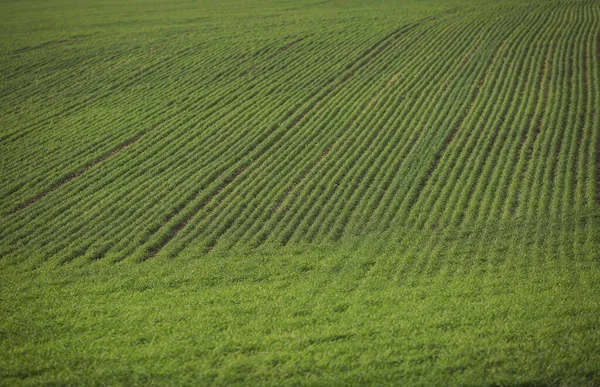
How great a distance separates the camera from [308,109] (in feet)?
107

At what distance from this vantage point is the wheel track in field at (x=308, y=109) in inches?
821

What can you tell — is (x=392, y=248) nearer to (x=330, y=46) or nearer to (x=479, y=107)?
(x=479, y=107)

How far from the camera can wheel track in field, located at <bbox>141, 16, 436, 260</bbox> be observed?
68.4ft

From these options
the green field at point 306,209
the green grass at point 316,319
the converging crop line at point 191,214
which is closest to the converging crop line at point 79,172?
the green field at point 306,209

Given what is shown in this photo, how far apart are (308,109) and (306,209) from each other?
12.3 meters

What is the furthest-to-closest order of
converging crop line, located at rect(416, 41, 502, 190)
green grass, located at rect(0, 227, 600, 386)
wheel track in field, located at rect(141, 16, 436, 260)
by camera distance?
converging crop line, located at rect(416, 41, 502, 190), wheel track in field, located at rect(141, 16, 436, 260), green grass, located at rect(0, 227, 600, 386)

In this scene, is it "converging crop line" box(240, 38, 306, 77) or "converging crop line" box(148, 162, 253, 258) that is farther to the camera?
"converging crop line" box(240, 38, 306, 77)

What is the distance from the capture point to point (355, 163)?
25.8 metres

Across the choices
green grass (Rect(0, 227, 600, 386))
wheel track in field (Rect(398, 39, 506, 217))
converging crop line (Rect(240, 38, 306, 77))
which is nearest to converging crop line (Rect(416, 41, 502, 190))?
→ wheel track in field (Rect(398, 39, 506, 217))

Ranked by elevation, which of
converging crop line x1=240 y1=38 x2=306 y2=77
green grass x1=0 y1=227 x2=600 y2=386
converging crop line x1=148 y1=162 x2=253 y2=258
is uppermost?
converging crop line x1=240 y1=38 x2=306 y2=77

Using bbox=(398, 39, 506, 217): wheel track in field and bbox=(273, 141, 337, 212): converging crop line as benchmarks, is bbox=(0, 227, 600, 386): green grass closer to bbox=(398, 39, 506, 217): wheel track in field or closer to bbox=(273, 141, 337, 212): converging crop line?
bbox=(273, 141, 337, 212): converging crop line

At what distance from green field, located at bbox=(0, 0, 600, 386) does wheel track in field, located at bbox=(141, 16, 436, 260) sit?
160 mm

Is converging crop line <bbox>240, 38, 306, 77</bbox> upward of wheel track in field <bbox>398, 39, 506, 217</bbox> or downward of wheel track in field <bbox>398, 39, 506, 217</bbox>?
upward

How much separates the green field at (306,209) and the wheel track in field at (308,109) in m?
0.16
